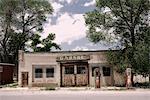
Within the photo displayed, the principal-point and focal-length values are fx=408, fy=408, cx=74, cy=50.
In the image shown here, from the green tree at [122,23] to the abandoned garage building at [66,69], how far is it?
1940 millimetres

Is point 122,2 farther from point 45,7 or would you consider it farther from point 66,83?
point 45,7

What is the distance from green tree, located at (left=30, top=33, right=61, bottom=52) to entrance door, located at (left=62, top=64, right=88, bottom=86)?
27273 millimetres

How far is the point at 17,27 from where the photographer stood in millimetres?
74688

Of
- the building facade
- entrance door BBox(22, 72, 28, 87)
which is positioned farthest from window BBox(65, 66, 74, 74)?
the building facade

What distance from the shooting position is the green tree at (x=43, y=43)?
77000 millimetres

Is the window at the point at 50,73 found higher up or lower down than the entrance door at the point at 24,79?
higher up

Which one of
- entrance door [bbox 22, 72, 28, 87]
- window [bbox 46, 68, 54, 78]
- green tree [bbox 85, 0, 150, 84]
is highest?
green tree [bbox 85, 0, 150, 84]

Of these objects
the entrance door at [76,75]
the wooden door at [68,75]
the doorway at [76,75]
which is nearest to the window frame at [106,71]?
the doorway at [76,75]

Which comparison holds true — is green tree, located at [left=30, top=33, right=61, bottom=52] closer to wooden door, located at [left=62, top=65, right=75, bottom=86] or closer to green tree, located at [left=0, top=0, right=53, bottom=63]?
green tree, located at [left=0, top=0, right=53, bottom=63]

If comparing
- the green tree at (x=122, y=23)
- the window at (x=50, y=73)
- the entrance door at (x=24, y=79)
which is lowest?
the entrance door at (x=24, y=79)

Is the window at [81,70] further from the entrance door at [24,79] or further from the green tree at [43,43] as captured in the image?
the green tree at [43,43]

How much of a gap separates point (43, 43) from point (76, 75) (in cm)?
2953

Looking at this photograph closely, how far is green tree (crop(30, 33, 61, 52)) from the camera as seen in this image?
77000 mm

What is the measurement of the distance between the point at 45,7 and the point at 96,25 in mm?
25946
